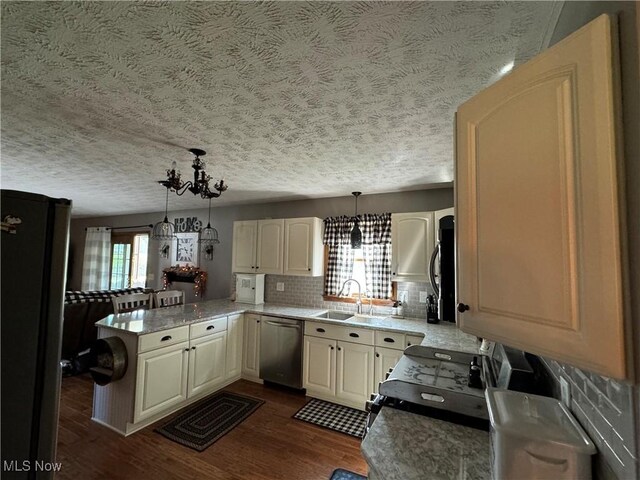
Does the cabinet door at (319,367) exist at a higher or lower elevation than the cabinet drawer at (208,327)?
lower

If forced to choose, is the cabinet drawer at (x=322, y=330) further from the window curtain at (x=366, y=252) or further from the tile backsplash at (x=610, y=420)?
the tile backsplash at (x=610, y=420)

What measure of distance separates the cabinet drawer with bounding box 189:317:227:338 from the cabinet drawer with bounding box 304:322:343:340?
3.15 feet

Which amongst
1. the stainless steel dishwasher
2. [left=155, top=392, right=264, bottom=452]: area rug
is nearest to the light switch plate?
[left=155, top=392, right=264, bottom=452]: area rug

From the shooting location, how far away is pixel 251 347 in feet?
11.4

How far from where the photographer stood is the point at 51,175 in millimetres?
3158

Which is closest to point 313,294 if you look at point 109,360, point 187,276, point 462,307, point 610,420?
point 109,360

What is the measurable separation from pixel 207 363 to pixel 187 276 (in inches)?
87.7

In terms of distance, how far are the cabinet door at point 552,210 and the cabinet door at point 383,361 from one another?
2.07m

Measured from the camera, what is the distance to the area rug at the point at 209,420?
7.63 ft

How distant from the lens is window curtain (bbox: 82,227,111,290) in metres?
6.04

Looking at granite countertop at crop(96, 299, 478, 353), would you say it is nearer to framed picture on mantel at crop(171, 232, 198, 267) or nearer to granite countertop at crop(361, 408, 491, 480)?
granite countertop at crop(361, 408, 491, 480)

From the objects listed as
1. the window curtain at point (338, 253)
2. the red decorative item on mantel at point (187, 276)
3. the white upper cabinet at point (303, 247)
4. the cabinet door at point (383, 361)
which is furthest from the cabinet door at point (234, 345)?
the cabinet door at point (383, 361)

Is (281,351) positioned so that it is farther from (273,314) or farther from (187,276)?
(187,276)

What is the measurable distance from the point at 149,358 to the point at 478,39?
10.1ft
